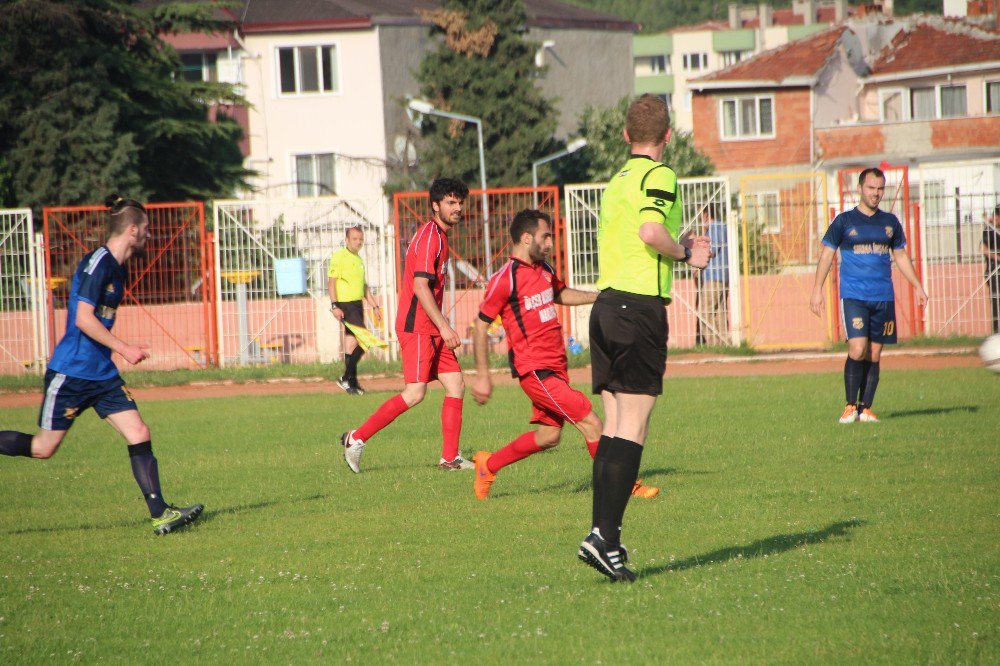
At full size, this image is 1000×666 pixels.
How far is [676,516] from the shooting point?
7207mm

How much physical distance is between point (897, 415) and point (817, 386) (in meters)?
3.13

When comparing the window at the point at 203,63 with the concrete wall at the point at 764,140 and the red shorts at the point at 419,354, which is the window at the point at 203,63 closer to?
the concrete wall at the point at 764,140

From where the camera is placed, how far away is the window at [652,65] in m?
105

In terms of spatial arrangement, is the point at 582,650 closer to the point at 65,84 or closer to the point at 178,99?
the point at 65,84

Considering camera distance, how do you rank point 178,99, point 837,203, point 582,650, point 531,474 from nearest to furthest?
point 582,650 < point 531,474 < point 837,203 < point 178,99

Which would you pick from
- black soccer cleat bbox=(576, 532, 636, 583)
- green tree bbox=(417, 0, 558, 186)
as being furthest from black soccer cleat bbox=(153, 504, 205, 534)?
green tree bbox=(417, 0, 558, 186)

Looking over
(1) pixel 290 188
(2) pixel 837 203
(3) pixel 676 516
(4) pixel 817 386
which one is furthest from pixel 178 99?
(3) pixel 676 516

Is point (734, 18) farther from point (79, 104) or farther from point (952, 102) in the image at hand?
point (79, 104)

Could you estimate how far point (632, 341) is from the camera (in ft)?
18.1

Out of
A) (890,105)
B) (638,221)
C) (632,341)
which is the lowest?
(632,341)

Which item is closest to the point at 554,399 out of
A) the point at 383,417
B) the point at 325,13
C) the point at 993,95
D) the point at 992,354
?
the point at 383,417

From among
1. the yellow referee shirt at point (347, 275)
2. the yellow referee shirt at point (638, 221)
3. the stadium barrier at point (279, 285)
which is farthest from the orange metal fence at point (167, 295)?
the yellow referee shirt at point (638, 221)

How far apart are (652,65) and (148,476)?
338 ft

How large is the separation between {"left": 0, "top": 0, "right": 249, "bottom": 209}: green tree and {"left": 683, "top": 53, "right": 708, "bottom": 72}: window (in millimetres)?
73725
